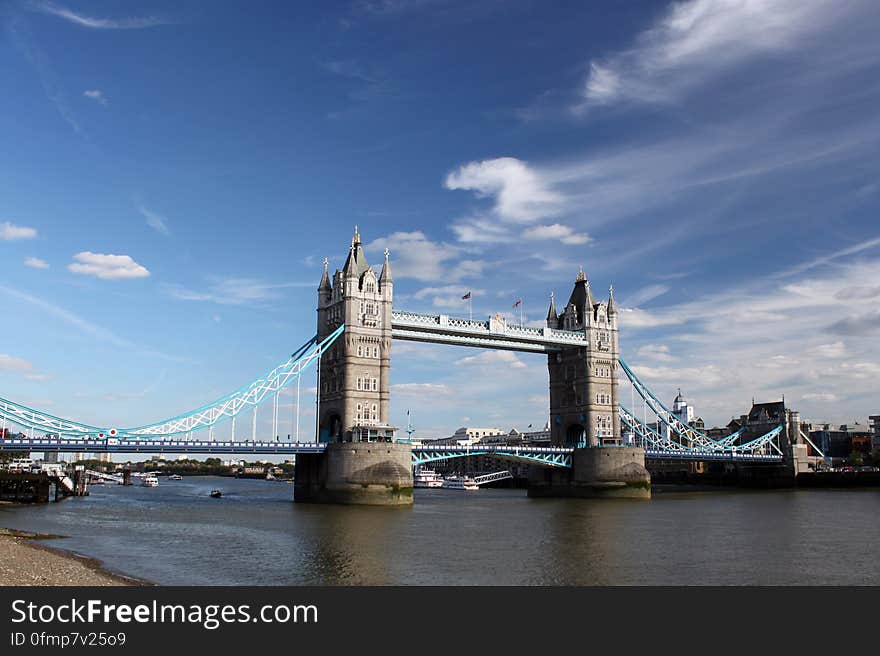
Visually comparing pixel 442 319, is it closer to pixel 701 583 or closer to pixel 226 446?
pixel 226 446

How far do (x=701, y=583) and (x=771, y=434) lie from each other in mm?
99719

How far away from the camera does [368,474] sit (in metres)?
69.6

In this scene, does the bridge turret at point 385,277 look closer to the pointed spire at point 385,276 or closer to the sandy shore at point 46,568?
the pointed spire at point 385,276

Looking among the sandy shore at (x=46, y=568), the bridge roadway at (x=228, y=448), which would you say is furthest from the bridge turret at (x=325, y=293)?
the sandy shore at (x=46, y=568)

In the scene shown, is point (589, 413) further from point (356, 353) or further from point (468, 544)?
point (468, 544)

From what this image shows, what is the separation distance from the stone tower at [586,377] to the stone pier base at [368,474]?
Result: 102 feet

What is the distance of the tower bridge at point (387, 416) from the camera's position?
228 feet

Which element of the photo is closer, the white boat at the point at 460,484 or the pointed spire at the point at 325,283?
the pointed spire at the point at 325,283

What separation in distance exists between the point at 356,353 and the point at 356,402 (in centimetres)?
470

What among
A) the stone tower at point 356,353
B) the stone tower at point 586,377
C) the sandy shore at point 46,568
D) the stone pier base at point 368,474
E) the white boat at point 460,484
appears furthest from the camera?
the white boat at point 460,484
